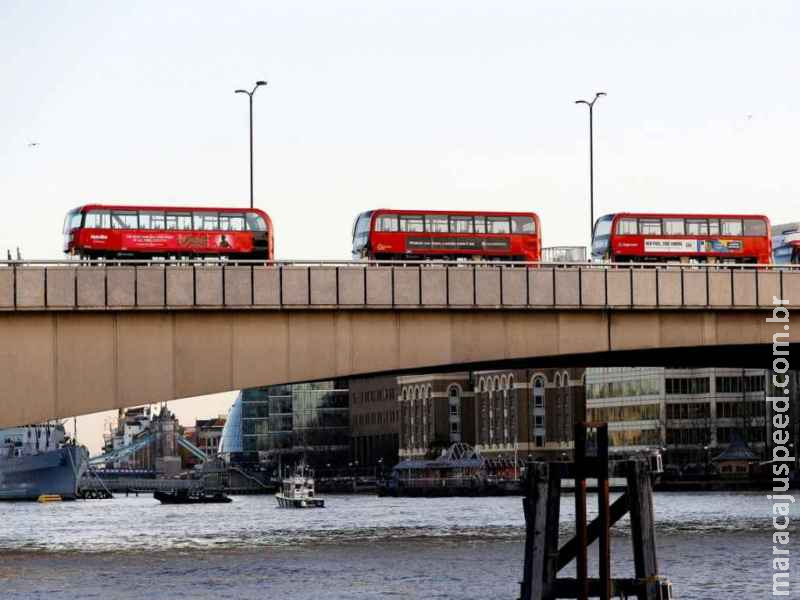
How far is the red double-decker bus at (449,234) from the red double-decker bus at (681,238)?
12.1ft

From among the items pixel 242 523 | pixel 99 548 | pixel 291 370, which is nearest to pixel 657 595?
pixel 291 370

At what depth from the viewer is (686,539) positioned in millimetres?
90312

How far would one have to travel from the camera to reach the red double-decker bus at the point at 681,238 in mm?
98500

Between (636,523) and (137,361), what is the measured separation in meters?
29.4

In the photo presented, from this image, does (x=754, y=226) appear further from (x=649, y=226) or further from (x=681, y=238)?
(x=649, y=226)

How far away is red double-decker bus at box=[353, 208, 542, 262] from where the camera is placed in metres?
96.6

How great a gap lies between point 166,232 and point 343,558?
1715cm

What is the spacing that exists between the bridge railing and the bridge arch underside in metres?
0.56

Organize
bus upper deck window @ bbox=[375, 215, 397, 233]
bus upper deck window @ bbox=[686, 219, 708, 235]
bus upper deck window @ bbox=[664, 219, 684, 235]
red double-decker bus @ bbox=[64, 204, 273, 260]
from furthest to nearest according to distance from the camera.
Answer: bus upper deck window @ bbox=[686, 219, 708, 235] < bus upper deck window @ bbox=[664, 219, 684, 235] < bus upper deck window @ bbox=[375, 215, 397, 233] < red double-decker bus @ bbox=[64, 204, 273, 260]

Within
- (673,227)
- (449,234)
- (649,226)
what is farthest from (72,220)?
(673,227)

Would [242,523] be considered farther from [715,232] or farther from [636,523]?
[636,523]

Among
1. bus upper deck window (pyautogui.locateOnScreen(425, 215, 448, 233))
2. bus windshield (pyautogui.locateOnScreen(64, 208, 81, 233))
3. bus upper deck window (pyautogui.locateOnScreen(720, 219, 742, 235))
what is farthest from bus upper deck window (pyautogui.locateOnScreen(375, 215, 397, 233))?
bus upper deck window (pyautogui.locateOnScreen(720, 219, 742, 235))

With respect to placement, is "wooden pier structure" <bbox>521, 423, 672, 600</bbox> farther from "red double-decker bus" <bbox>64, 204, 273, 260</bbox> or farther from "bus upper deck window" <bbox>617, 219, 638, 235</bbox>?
"bus upper deck window" <bbox>617, 219, 638, 235</bbox>

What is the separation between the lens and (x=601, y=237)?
99938mm
